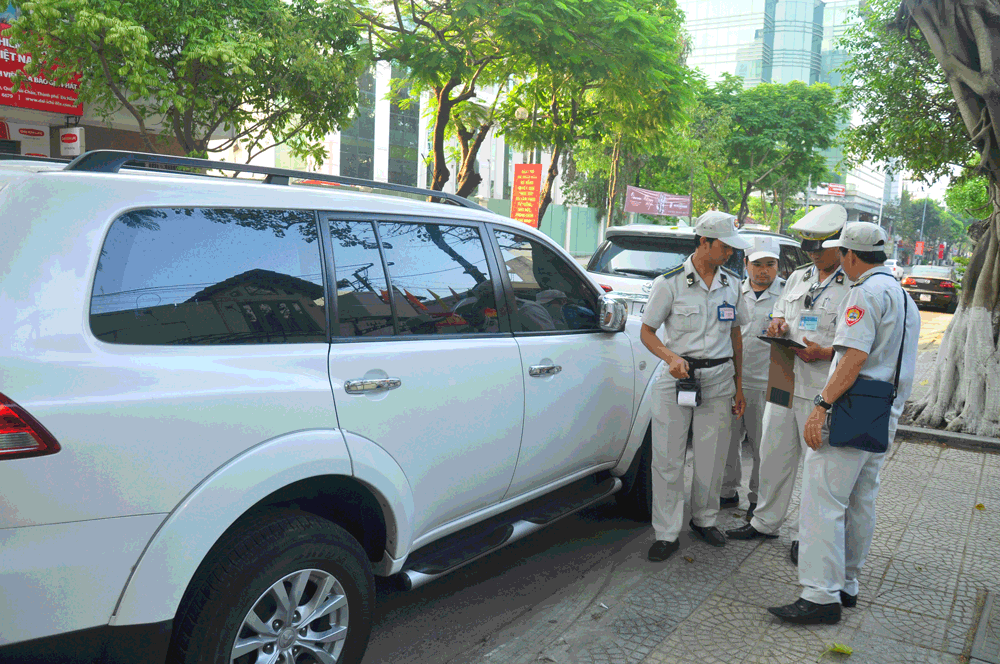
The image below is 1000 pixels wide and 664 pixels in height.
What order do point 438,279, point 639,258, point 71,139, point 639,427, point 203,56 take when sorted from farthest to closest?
point 71,139, point 639,258, point 203,56, point 639,427, point 438,279

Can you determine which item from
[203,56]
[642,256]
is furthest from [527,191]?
[203,56]

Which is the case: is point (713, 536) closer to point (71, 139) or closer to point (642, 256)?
point (642, 256)

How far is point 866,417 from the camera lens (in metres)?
3.38

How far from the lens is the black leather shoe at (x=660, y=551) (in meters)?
4.26

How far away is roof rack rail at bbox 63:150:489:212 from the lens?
90.4 inches

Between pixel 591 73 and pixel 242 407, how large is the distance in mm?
10197

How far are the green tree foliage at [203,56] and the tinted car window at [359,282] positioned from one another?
19.6 ft

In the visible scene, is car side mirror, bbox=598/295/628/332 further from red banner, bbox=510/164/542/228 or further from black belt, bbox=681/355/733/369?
red banner, bbox=510/164/542/228

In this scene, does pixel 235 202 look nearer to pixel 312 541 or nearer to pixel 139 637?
pixel 312 541

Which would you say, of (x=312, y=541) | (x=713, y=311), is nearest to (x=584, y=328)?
(x=713, y=311)

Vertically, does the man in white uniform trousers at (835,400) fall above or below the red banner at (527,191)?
below

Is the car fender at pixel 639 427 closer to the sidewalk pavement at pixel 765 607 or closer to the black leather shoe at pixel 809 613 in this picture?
the sidewalk pavement at pixel 765 607

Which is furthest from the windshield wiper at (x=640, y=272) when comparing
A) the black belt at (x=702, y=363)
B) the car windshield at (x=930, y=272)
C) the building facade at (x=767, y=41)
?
the building facade at (x=767, y=41)

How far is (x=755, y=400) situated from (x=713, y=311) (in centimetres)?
112
